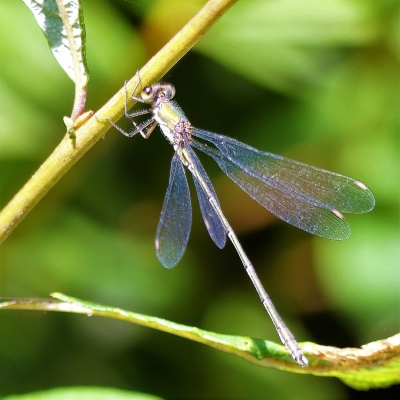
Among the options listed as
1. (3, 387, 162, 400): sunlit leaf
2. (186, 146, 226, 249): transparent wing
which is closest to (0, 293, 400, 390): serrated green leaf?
(3, 387, 162, 400): sunlit leaf

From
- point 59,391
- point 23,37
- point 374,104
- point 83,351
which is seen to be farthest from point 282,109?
point 59,391

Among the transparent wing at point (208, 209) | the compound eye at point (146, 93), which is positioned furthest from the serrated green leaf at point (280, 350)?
the transparent wing at point (208, 209)

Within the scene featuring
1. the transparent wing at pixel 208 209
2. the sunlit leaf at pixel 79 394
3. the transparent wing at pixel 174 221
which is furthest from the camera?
the transparent wing at pixel 208 209

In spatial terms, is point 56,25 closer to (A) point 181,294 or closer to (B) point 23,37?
(B) point 23,37

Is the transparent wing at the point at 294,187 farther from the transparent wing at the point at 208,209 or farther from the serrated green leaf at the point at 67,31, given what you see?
the serrated green leaf at the point at 67,31

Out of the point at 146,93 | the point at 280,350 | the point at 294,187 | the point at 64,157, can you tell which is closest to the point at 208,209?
the point at 294,187

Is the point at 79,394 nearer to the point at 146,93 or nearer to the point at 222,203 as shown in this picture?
the point at 146,93

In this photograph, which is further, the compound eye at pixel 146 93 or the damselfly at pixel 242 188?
the damselfly at pixel 242 188

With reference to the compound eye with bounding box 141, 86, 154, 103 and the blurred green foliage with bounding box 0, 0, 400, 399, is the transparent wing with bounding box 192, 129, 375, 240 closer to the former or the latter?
the blurred green foliage with bounding box 0, 0, 400, 399
